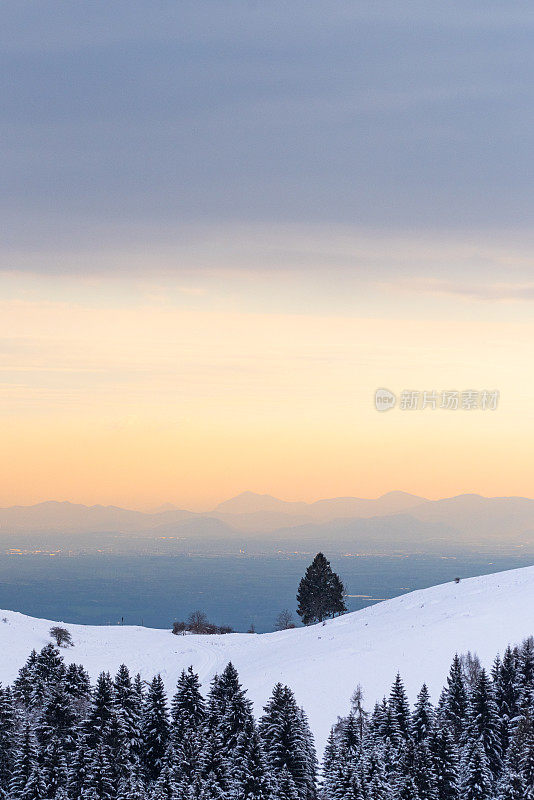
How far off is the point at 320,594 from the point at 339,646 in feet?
115

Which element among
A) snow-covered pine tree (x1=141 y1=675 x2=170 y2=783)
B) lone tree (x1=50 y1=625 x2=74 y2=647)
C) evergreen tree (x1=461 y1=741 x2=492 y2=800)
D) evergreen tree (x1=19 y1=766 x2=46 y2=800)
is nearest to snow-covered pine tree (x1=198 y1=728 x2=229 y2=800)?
snow-covered pine tree (x1=141 y1=675 x2=170 y2=783)

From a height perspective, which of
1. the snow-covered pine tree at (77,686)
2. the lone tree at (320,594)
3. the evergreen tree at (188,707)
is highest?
the lone tree at (320,594)

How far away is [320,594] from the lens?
4471 inches

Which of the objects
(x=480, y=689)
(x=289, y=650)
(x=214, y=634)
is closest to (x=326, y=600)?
(x=214, y=634)

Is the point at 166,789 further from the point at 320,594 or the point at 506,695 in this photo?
the point at 320,594

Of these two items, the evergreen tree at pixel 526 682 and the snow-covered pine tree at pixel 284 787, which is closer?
the snow-covered pine tree at pixel 284 787

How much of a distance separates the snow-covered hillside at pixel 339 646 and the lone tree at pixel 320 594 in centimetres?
1338

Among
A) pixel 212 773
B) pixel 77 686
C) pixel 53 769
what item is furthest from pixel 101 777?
pixel 77 686

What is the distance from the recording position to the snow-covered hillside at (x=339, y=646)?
67.6 meters

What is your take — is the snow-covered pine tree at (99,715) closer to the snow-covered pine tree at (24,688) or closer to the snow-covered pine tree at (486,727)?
the snow-covered pine tree at (24,688)

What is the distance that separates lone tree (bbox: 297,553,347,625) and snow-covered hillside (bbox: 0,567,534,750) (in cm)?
1338

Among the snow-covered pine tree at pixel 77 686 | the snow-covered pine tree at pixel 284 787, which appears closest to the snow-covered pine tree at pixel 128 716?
the snow-covered pine tree at pixel 77 686

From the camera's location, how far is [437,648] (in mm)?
71875

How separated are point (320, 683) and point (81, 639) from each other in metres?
32.1
